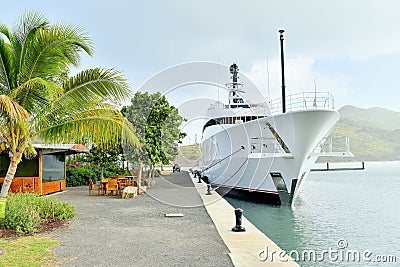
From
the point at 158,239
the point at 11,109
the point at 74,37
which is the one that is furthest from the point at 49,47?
the point at 158,239

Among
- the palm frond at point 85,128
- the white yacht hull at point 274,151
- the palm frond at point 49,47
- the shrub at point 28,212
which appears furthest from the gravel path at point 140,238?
the white yacht hull at point 274,151

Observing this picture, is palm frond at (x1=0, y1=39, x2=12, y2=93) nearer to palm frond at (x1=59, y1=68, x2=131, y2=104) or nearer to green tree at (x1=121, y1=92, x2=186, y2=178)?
palm frond at (x1=59, y1=68, x2=131, y2=104)

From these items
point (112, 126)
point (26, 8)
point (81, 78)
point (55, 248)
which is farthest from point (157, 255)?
point (26, 8)

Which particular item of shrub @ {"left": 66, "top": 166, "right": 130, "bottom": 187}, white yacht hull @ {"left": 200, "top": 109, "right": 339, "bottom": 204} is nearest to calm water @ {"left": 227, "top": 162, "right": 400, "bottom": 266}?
white yacht hull @ {"left": 200, "top": 109, "right": 339, "bottom": 204}

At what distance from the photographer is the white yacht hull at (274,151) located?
15.8 metres

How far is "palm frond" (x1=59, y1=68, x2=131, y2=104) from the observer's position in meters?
10.1

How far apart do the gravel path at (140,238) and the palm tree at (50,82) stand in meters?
2.45

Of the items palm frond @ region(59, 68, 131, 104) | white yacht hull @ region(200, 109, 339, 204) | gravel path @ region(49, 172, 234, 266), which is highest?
palm frond @ region(59, 68, 131, 104)

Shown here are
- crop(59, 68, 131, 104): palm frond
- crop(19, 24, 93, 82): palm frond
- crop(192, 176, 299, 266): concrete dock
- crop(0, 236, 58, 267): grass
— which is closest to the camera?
crop(0, 236, 58, 267): grass

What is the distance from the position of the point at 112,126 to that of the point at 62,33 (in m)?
2.83

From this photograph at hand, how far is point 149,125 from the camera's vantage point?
712 inches

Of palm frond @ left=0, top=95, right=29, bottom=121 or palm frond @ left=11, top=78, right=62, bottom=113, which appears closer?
palm frond @ left=0, top=95, right=29, bottom=121

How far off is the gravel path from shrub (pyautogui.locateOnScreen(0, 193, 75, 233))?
1.62 ft

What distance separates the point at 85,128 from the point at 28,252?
4.58 meters
